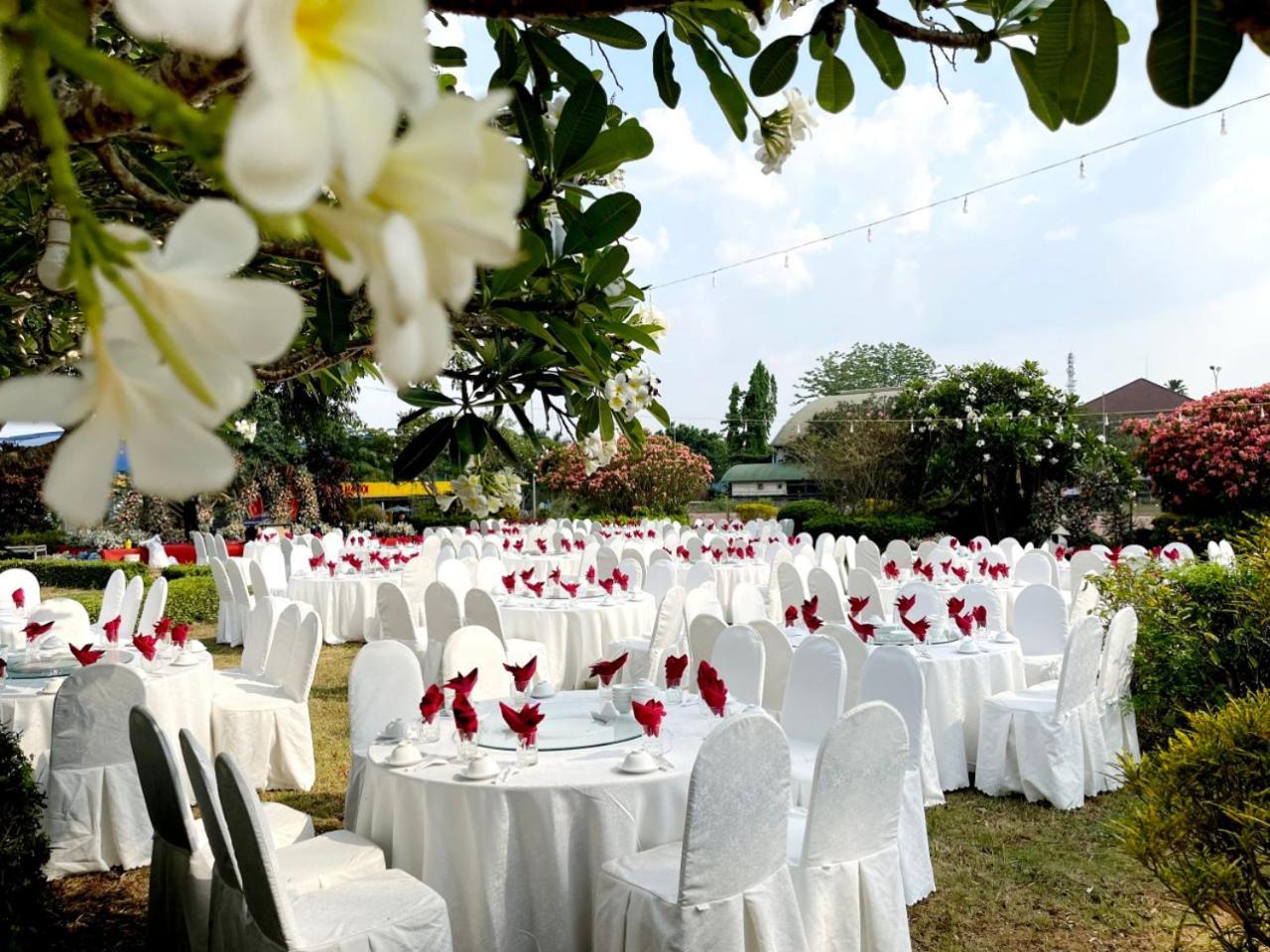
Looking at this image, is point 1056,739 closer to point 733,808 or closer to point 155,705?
point 733,808

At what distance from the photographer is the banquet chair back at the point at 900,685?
400 centimetres

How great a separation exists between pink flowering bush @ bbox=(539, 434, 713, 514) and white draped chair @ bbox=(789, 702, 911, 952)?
57.9ft

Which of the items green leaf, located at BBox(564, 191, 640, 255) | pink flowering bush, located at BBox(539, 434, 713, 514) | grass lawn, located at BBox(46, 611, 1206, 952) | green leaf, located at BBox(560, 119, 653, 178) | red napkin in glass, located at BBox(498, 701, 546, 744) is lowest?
grass lawn, located at BBox(46, 611, 1206, 952)

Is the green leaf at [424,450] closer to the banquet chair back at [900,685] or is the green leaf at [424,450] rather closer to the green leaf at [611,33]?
the green leaf at [611,33]

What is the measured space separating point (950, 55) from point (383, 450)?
2657 cm

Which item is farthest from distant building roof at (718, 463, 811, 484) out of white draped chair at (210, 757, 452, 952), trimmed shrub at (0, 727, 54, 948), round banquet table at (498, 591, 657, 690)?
trimmed shrub at (0, 727, 54, 948)

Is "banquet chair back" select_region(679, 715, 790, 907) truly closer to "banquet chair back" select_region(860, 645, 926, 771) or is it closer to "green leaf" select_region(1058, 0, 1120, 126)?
"banquet chair back" select_region(860, 645, 926, 771)

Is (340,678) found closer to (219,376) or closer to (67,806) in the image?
(67,806)

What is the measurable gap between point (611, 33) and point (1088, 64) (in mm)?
945

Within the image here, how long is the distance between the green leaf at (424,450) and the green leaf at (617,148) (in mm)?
592

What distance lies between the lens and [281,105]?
8.7 inches

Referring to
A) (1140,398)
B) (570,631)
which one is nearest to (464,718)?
(570,631)

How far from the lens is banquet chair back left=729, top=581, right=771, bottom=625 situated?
660 centimetres

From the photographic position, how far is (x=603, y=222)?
46.6 inches
